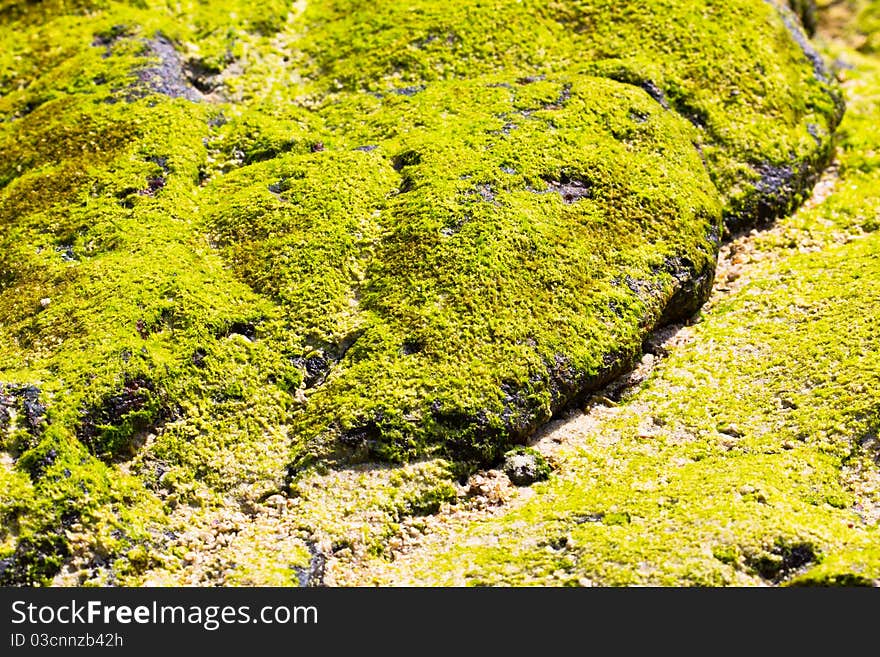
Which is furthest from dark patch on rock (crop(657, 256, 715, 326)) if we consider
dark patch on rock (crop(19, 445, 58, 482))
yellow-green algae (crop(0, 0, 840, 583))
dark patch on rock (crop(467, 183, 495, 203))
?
dark patch on rock (crop(19, 445, 58, 482))

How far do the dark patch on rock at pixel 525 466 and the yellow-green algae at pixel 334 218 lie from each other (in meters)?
0.30

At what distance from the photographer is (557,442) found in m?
16.5

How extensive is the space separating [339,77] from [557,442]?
1236 cm

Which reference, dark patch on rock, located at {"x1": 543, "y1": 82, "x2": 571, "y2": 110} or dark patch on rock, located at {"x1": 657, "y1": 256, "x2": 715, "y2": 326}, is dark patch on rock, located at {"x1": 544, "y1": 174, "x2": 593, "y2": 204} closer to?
dark patch on rock, located at {"x1": 657, "y1": 256, "x2": 715, "y2": 326}

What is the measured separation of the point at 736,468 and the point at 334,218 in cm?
958

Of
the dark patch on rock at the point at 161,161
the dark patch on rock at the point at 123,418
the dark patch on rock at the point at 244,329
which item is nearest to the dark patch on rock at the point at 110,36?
the dark patch on rock at the point at 161,161

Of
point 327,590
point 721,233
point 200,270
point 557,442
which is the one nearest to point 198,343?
point 200,270

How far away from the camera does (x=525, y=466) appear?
1577cm

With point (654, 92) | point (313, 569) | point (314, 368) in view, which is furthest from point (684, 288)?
point (313, 569)

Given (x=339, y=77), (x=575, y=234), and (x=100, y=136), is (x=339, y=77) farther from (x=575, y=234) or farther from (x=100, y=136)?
(x=575, y=234)

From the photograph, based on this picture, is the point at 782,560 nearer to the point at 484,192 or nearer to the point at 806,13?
the point at 484,192

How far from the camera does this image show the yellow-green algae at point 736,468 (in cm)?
1290

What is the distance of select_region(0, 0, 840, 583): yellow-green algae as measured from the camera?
600 inches

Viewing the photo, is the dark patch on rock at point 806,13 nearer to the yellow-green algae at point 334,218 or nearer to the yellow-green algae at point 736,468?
the yellow-green algae at point 334,218
